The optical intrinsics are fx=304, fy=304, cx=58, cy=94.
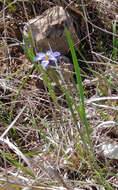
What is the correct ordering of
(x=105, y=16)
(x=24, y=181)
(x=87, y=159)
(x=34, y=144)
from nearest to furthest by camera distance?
(x=24, y=181) < (x=87, y=159) < (x=34, y=144) < (x=105, y=16)

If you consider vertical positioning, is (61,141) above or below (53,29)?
below

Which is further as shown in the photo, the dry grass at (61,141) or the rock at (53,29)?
the rock at (53,29)

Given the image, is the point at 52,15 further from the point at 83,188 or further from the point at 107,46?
the point at 83,188

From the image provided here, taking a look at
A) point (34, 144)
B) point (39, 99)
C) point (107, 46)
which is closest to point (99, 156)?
point (34, 144)

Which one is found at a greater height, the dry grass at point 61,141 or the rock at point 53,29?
the rock at point 53,29

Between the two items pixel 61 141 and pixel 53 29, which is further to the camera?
pixel 53 29

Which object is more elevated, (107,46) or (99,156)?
(107,46)

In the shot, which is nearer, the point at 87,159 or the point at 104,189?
the point at 104,189

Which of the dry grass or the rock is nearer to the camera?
the dry grass
